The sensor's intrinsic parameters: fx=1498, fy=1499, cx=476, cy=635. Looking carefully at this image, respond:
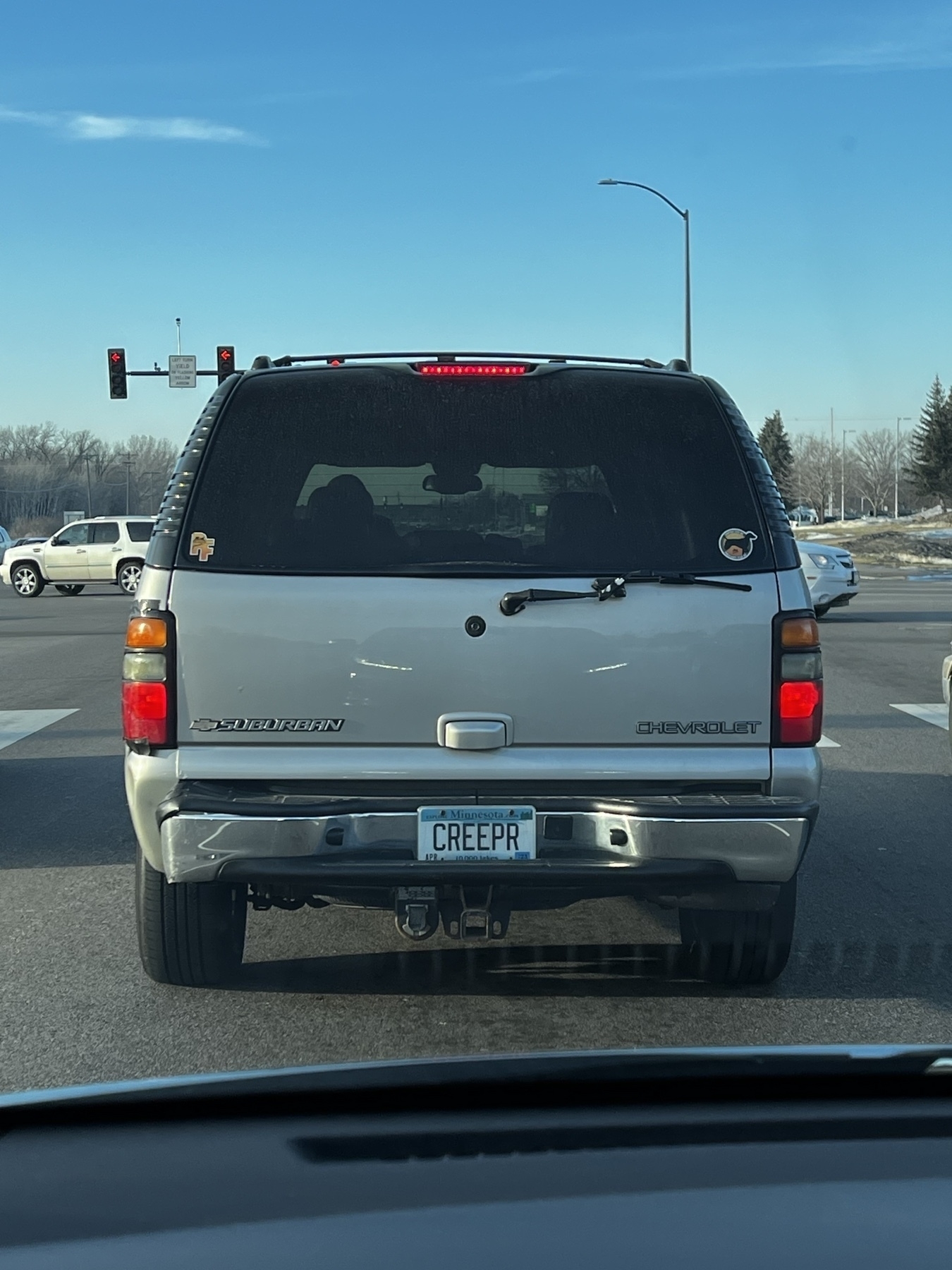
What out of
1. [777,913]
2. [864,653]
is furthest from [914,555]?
[777,913]

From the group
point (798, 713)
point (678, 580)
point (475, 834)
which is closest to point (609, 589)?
point (678, 580)

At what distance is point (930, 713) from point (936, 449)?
94.1 metres

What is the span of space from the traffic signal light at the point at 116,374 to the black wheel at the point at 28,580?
192 inches

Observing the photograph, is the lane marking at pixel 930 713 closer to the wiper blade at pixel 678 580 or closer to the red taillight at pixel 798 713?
the red taillight at pixel 798 713

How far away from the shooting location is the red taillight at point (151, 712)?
14.3 ft

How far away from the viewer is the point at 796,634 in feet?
14.5

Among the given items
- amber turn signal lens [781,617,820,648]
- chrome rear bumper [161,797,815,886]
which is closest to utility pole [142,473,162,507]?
chrome rear bumper [161,797,815,886]

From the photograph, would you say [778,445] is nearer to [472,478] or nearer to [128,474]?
[128,474]

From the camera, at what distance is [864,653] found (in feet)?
59.9

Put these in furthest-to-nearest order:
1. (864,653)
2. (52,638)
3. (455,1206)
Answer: (52,638), (864,653), (455,1206)

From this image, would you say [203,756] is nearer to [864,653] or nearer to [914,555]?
[864,653]

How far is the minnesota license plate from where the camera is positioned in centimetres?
433

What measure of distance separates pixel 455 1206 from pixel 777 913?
123 inches

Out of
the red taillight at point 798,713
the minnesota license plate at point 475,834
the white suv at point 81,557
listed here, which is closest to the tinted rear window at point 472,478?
the red taillight at point 798,713
